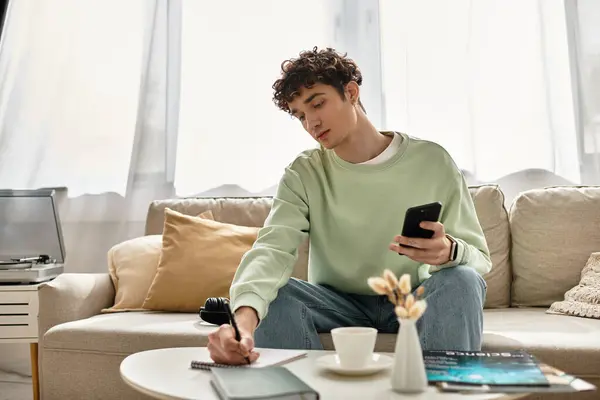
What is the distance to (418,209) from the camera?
1.29 m

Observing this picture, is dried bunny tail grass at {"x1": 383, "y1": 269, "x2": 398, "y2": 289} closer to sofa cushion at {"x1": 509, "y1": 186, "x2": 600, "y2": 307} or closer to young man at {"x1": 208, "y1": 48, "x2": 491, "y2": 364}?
young man at {"x1": 208, "y1": 48, "x2": 491, "y2": 364}

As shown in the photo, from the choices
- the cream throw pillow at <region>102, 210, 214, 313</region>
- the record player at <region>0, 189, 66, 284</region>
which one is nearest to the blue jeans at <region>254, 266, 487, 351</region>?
the cream throw pillow at <region>102, 210, 214, 313</region>

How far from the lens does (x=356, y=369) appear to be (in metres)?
1.14

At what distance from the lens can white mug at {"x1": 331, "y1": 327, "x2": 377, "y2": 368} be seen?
3.77ft

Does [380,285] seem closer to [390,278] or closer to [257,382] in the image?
[390,278]

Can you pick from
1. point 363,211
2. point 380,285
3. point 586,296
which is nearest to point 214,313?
point 363,211

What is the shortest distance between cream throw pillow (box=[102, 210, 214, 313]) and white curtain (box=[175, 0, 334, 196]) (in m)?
0.41

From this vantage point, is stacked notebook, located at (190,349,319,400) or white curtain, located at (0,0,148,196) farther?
white curtain, located at (0,0,148,196)

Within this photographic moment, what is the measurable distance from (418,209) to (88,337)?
1.17 metres

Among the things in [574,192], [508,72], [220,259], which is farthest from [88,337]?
[508,72]

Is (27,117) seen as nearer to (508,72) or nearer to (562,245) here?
(508,72)

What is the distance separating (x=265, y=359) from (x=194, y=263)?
108 centimetres

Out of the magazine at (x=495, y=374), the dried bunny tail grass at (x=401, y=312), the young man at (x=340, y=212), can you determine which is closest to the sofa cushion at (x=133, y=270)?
the young man at (x=340, y=212)

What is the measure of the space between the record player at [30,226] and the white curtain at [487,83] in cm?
146
